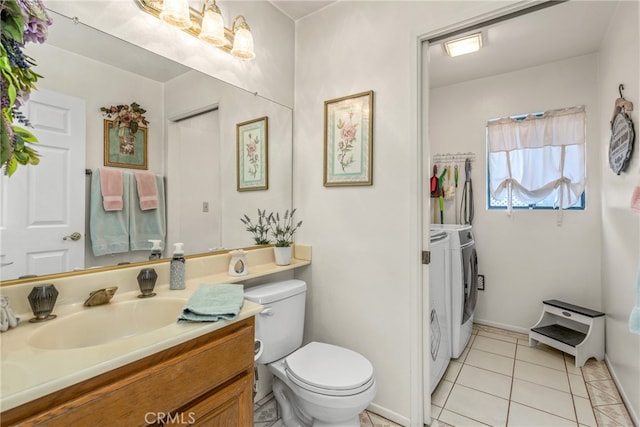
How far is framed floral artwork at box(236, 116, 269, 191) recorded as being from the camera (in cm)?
184

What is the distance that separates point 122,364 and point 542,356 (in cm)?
301

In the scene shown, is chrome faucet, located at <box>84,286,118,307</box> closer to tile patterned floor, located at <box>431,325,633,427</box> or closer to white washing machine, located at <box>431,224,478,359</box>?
tile patterned floor, located at <box>431,325,633,427</box>

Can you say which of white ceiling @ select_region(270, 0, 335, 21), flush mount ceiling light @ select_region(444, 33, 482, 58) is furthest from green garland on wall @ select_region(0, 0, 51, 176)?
flush mount ceiling light @ select_region(444, 33, 482, 58)

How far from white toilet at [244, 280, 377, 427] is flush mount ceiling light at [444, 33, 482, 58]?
216cm

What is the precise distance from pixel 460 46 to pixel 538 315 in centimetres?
252

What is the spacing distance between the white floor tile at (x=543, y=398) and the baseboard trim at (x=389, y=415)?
803 millimetres

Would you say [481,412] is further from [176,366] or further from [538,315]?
[176,366]

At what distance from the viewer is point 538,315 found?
285cm

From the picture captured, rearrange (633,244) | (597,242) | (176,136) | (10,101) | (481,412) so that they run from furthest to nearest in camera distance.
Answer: (597,242) → (481,412) → (633,244) → (176,136) → (10,101)

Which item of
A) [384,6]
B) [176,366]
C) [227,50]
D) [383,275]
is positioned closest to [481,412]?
[383,275]

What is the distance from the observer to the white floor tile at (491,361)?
2.29 metres

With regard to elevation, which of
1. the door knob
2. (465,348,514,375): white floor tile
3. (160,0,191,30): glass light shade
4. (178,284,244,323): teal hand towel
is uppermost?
(160,0,191,30): glass light shade

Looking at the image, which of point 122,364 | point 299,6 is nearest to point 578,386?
point 122,364

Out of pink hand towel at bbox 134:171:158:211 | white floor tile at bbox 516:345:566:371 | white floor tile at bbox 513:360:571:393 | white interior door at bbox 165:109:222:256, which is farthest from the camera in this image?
white floor tile at bbox 516:345:566:371
